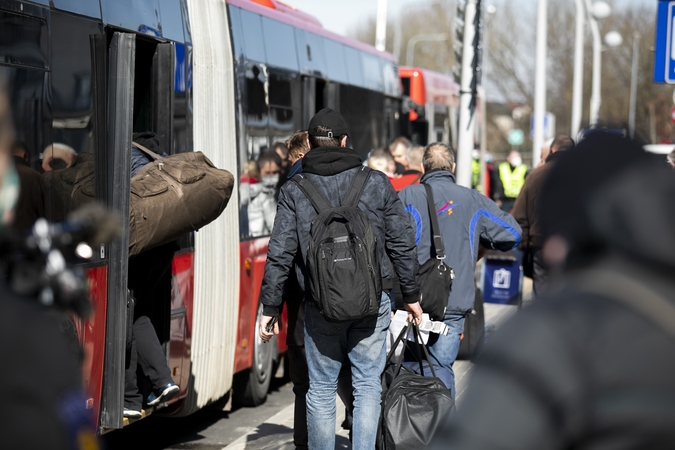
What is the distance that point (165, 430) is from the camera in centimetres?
799

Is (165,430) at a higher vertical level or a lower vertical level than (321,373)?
lower

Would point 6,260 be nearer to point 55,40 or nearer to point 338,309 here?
point 338,309

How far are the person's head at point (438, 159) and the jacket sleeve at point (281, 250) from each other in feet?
5.28

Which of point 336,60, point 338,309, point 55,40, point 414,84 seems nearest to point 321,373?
point 338,309

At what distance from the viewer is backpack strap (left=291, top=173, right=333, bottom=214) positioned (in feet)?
16.7

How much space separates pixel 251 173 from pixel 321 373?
128 inches

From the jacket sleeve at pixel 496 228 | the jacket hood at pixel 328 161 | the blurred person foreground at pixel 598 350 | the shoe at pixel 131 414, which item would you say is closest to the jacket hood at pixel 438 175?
the jacket sleeve at pixel 496 228

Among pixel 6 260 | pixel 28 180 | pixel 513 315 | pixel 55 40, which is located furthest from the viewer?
pixel 55 40

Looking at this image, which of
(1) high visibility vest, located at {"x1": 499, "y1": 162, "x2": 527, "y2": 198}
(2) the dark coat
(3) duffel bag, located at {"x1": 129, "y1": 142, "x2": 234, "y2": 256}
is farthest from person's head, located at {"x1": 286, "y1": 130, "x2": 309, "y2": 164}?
(1) high visibility vest, located at {"x1": 499, "y1": 162, "x2": 527, "y2": 198}

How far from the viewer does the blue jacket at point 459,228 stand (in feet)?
20.6

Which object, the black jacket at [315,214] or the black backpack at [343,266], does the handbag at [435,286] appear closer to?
the black jacket at [315,214]

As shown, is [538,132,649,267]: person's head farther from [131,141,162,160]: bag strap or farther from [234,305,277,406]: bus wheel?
[234,305,277,406]: bus wheel

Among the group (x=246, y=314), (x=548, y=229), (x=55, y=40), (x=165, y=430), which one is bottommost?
(x=165, y=430)

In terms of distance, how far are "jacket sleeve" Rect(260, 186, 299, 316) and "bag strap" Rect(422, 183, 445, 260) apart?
1218 mm
